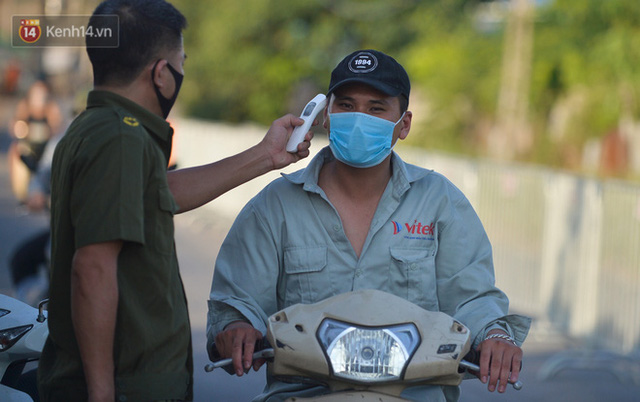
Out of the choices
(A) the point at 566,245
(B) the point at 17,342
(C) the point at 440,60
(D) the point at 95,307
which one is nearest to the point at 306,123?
(D) the point at 95,307

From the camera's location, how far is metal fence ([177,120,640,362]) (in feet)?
30.1

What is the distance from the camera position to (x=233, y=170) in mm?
3307

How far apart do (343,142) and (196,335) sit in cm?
545

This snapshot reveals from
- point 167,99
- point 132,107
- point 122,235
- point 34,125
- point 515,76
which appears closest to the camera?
point 122,235

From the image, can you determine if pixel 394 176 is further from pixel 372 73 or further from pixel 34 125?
pixel 34 125

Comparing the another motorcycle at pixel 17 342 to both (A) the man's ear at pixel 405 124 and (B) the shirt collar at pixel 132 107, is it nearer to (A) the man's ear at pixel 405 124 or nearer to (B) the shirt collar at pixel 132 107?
(B) the shirt collar at pixel 132 107

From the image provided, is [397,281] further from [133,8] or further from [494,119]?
[494,119]

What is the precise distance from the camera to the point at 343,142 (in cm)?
358

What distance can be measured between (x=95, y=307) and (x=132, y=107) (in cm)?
61

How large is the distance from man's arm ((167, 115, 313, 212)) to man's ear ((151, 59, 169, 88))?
338 millimetres

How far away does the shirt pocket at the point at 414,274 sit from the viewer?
138 inches

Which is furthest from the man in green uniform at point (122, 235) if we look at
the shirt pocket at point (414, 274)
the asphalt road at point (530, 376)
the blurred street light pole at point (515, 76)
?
the blurred street light pole at point (515, 76)

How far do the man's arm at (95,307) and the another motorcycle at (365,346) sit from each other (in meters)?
0.49

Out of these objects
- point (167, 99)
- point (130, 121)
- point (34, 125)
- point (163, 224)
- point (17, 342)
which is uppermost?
point (34, 125)
